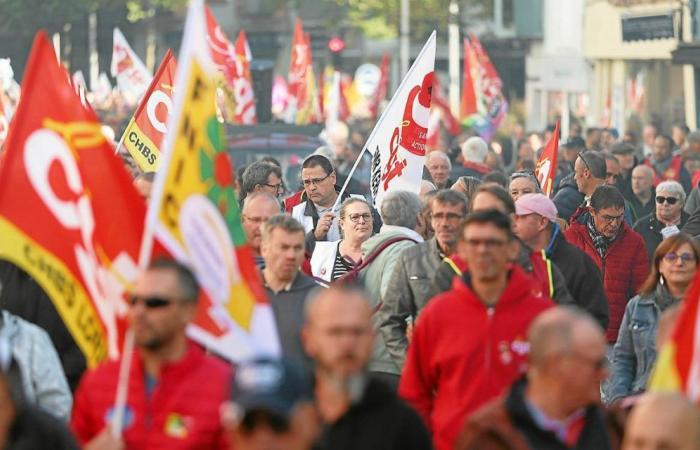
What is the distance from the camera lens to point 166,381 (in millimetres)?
6621

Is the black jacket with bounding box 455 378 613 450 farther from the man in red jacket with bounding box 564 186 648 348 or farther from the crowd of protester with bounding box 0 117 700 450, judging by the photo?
the man in red jacket with bounding box 564 186 648 348

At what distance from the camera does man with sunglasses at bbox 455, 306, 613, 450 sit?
6.54 meters

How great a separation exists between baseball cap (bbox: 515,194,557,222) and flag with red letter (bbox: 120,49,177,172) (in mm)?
4800

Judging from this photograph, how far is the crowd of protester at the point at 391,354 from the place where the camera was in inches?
247

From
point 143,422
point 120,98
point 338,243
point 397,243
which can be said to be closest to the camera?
point 143,422

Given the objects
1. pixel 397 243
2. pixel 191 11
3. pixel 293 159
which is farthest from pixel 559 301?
pixel 293 159

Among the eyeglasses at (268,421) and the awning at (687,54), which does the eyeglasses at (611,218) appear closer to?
the eyeglasses at (268,421)

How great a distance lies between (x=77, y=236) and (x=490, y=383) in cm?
154

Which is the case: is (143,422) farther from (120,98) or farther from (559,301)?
(120,98)

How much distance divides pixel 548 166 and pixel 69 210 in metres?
9.25

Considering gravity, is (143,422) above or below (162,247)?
below

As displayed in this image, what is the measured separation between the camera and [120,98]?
1742 inches

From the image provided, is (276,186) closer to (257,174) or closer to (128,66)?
(257,174)

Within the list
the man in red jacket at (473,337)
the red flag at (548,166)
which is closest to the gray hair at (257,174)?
the red flag at (548,166)
